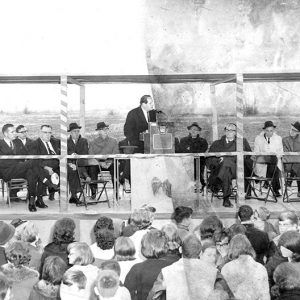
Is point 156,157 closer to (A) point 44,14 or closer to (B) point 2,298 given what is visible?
(B) point 2,298

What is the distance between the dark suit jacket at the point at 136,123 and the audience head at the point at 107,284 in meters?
6.23

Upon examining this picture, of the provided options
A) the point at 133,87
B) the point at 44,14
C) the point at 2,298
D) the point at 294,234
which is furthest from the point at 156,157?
the point at 44,14

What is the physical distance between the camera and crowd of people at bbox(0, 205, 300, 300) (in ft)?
10.4

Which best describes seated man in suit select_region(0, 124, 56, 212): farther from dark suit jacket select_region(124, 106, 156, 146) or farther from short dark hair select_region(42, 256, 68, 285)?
short dark hair select_region(42, 256, 68, 285)

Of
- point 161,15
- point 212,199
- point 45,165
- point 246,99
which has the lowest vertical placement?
point 212,199

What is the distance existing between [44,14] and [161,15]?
335 centimetres

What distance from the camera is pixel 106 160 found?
30.3 feet

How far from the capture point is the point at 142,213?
16.0 feet

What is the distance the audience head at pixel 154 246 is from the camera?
3.70 m

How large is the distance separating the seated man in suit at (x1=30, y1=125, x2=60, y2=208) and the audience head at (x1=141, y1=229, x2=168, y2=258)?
4.43 m

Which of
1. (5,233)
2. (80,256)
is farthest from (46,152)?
(80,256)

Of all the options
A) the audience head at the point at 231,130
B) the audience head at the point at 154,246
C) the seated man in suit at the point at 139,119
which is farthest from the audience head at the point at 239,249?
the seated man in suit at the point at 139,119

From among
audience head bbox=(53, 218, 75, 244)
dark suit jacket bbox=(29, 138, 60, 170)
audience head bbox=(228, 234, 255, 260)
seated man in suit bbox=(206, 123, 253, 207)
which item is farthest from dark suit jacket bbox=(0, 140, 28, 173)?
audience head bbox=(228, 234, 255, 260)

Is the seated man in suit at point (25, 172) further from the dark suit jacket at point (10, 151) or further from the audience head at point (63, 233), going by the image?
the audience head at point (63, 233)
